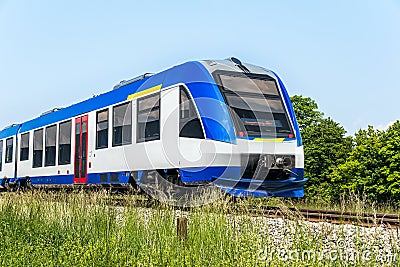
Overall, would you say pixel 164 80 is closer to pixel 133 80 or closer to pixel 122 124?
pixel 122 124

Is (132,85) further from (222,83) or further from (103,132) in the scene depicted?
(222,83)

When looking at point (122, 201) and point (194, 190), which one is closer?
point (122, 201)

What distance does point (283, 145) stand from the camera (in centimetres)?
1166

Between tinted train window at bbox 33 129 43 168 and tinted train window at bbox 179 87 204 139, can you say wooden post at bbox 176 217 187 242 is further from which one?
tinted train window at bbox 33 129 43 168

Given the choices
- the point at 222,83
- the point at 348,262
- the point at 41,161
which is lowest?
the point at 348,262

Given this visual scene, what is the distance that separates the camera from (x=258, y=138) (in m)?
11.3

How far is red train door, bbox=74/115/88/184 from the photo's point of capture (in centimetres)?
1631

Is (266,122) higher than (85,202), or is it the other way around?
(266,122)

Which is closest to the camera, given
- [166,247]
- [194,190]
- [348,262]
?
[348,262]

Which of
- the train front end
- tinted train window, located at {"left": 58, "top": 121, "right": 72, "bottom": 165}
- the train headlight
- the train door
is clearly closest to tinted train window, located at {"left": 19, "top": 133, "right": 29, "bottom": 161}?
tinted train window, located at {"left": 58, "top": 121, "right": 72, "bottom": 165}

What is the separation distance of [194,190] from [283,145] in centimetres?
212

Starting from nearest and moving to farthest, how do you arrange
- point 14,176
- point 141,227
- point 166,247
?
1. point 166,247
2. point 141,227
3. point 14,176

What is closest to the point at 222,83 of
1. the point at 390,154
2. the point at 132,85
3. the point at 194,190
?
the point at 194,190

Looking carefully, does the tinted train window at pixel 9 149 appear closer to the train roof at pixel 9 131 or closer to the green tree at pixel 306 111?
the train roof at pixel 9 131
